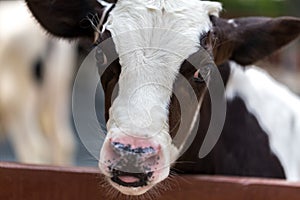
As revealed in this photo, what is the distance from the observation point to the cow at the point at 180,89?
1784 mm

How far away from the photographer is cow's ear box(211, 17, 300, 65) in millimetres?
2219

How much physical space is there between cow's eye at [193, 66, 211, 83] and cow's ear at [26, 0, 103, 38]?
33 cm

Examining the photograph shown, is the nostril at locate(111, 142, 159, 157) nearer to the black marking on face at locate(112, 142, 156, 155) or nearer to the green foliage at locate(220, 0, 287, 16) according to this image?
the black marking on face at locate(112, 142, 156, 155)

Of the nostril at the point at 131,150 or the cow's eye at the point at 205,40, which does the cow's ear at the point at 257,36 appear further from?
the nostril at the point at 131,150

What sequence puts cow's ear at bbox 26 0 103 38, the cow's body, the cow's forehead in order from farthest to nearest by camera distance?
the cow's body → cow's ear at bbox 26 0 103 38 → the cow's forehead

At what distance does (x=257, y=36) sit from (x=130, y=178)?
2.24ft

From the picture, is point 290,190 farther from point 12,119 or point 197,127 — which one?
point 12,119

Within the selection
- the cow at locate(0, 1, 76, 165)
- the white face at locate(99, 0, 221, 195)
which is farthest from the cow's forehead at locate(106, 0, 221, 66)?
the cow at locate(0, 1, 76, 165)

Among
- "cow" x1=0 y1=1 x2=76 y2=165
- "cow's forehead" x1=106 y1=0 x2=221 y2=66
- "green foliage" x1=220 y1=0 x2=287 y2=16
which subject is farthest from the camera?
"green foliage" x1=220 y1=0 x2=287 y2=16

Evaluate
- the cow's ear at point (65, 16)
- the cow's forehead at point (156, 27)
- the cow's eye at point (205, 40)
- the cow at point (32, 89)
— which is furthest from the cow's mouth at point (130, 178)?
the cow at point (32, 89)

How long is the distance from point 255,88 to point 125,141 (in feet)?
3.03

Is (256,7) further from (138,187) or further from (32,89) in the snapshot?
(138,187)

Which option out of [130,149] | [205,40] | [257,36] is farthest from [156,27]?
[257,36]

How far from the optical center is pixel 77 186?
2.07 metres
